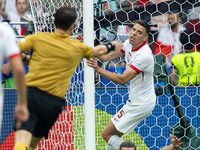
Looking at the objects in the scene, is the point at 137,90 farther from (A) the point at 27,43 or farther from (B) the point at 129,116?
(A) the point at 27,43

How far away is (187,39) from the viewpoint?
16.8ft

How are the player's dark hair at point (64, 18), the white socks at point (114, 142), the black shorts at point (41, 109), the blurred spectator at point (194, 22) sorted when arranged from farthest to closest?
the blurred spectator at point (194, 22) < the white socks at point (114, 142) < the player's dark hair at point (64, 18) < the black shorts at point (41, 109)

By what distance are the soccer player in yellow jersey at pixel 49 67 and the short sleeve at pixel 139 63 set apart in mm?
1093

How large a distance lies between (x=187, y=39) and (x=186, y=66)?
388 millimetres

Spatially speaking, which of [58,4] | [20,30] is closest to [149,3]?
[58,4]

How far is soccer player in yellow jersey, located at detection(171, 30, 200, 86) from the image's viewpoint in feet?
16.4

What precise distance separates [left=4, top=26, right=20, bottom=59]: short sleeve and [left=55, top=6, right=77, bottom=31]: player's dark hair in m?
0.58

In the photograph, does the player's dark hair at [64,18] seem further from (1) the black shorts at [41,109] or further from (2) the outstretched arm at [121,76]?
(2) the outstretched arm at [121,76]

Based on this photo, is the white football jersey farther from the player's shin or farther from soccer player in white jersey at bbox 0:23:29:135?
soccer player in white jersey at bbox 0:23:29:135

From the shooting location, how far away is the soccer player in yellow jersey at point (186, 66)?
16.4 ft

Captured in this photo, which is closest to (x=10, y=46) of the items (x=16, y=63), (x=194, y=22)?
(x=16, y=63)

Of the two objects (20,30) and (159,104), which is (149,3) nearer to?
(159,104)

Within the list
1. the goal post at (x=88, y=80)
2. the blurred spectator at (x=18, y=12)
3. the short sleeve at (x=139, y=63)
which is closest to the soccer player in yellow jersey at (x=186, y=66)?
the short sleeve at (x=139, y=63)

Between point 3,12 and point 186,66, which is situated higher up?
point 3,12
